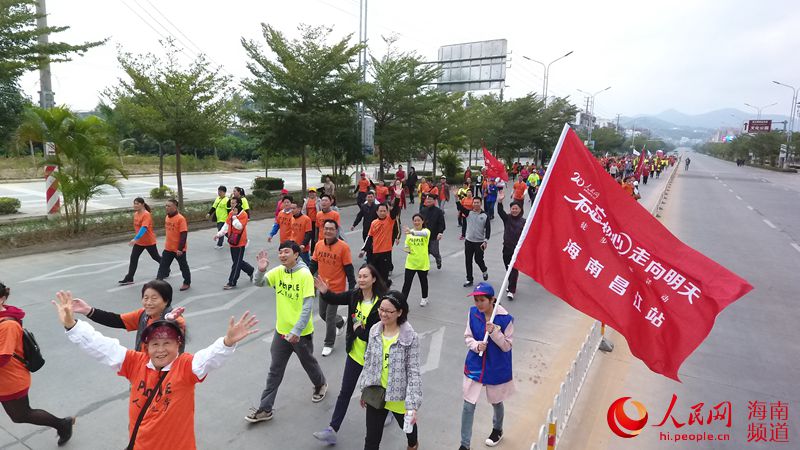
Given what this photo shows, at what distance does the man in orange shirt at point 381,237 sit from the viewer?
7.42m

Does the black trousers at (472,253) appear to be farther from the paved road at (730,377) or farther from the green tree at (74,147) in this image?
the green tree at (74,147)

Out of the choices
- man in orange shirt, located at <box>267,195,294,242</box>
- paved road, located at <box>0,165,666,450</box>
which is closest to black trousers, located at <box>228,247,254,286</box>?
paved road, located at <box>0,165,666,450</box>

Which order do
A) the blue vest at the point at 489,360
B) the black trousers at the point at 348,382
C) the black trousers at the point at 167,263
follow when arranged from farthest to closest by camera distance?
the black trousers at the point at 167,263
the black trousers at the point at 348,382
the blue vest at the point at 489,360

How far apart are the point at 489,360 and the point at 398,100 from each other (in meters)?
18.8

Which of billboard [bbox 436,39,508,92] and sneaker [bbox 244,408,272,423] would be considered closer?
sneaker [bbox 244,408,272,423]

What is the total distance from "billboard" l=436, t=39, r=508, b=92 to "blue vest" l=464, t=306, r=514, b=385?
71.5ft

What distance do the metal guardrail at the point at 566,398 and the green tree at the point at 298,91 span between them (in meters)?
13.5

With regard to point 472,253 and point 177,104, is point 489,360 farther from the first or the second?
point 177,104

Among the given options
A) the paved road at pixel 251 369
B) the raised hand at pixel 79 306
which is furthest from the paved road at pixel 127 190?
the raised hand at pixel 79 306

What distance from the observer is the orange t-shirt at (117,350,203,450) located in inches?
104

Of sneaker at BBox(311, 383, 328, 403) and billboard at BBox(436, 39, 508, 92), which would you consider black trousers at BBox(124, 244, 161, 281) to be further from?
billboard at BBox(436, 39, 508, 92)

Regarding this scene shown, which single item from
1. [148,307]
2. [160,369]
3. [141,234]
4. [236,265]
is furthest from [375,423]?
[141,234]

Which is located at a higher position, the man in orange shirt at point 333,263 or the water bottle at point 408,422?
the man in orange shirt at point 333,263

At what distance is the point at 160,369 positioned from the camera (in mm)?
2645
